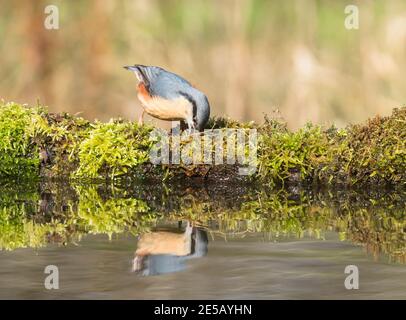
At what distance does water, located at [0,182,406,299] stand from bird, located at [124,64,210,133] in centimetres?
54

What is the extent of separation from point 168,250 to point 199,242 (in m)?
0.28

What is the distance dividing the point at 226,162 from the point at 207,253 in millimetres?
2330

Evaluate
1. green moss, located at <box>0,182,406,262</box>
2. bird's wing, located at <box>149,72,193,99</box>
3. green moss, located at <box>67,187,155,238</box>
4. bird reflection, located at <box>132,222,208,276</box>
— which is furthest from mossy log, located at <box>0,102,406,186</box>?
bird reflection, located at <box>132,222,208,276</box>

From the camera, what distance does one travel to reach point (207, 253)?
5000mm

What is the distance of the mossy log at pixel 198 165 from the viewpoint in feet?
23.4

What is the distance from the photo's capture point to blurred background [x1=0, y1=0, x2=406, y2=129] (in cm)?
1113

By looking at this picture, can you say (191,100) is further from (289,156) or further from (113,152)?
(289,156)

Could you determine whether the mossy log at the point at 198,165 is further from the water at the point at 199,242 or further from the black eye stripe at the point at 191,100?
the black eye stripe at the point at 191,100

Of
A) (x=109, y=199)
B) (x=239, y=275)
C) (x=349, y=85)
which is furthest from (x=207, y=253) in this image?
(x=349, y=85)

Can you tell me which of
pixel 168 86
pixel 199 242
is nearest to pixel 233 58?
pixel 168 86

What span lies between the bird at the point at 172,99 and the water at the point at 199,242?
0.54 m

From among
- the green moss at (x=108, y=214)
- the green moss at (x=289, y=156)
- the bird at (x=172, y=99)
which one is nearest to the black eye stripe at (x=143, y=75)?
the bird at (x=172, y=99)

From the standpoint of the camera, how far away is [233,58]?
11.6m

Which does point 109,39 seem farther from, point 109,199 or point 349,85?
point 109,199
